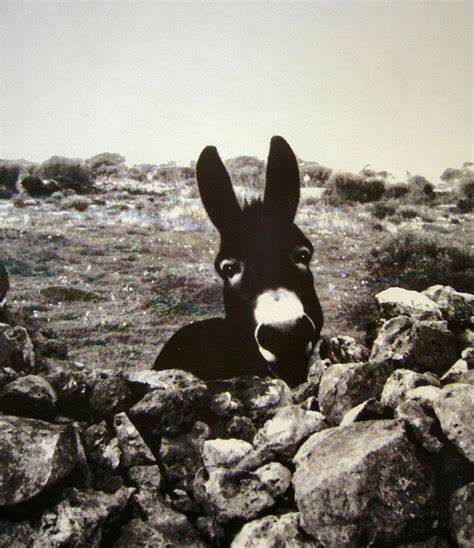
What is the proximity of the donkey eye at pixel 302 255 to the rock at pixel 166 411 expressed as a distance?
1.89 meters

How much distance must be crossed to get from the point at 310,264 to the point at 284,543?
2966 millimetres

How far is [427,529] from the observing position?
401cm

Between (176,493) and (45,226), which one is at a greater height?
(45,226)

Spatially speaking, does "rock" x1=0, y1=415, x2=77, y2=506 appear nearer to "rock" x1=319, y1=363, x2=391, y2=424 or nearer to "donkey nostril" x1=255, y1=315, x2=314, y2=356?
"donkey nostril" x1=255, y1=315, x2=314, y2=356

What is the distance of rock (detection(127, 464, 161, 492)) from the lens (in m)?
4.68

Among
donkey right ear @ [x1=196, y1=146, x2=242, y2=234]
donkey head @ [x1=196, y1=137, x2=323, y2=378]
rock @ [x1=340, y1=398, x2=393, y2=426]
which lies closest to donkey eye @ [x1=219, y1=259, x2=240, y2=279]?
Answer: donkey head @ [x1=196, y1=137, x2=323, y2=378]

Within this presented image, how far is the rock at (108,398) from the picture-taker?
16.5 ft

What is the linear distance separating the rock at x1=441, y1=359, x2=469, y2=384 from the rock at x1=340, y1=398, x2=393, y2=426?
817mm

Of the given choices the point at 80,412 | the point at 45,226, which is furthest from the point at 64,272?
the point at 80,412

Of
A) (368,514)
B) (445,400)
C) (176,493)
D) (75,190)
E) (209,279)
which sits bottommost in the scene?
(176,493)

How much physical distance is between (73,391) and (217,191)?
2.65 metres

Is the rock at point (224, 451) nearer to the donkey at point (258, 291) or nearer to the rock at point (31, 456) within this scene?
the donkey at point (258, 291)

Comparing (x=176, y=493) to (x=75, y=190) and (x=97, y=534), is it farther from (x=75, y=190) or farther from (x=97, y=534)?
(x=75, y=190)

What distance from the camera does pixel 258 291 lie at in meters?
5.77
